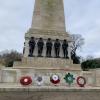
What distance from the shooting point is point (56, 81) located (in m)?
12.0

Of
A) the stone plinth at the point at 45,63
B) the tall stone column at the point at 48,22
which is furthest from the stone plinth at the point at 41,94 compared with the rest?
the tall stone column at the point at 48,22

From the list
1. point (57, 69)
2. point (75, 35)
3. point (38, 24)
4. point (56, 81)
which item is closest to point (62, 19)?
point (38, 24)

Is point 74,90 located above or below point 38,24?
below

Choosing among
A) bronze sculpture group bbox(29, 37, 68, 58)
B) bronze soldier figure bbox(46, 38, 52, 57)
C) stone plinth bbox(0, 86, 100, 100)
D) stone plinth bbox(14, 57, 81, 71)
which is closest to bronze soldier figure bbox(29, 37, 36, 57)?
bronze sculpture group bbox(29, 37, 68, 58)

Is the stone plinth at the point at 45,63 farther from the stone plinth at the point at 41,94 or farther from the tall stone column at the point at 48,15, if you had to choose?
the stone plinth at the point at 41,94

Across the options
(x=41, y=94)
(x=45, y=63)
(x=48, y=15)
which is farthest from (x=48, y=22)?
(x=41, y=94)

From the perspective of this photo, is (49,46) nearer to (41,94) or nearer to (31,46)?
(31,46)

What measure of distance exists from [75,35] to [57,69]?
38.5 metres

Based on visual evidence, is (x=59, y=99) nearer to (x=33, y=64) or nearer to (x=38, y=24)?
(x=33, y=64)

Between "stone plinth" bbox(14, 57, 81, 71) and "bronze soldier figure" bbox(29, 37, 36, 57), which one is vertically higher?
"bronze soldier figure" bbox(29, 37, 36, 57)

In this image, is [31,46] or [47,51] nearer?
[31,46]

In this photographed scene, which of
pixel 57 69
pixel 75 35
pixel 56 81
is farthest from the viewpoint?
pixel 75 35

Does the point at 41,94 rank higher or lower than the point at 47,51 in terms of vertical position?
lower

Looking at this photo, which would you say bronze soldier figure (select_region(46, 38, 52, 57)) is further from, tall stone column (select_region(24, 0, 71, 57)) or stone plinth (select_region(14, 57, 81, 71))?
stone plinth (select_region(14, 57, 81, 71))
